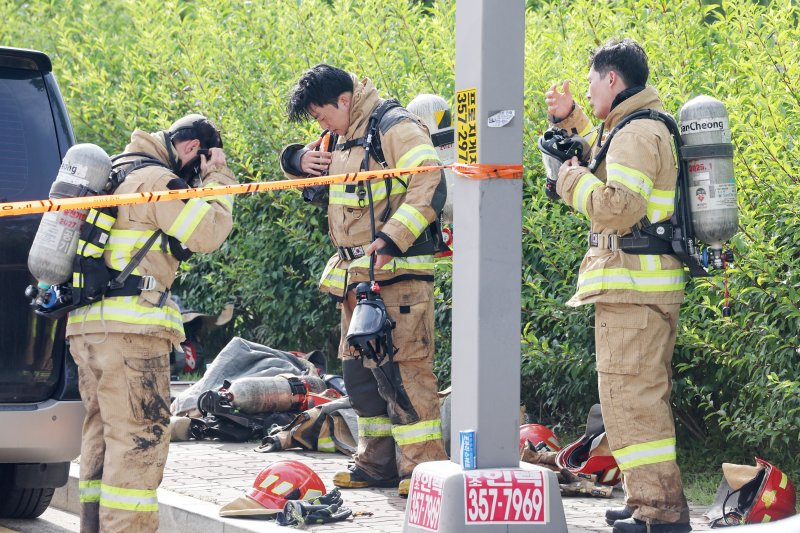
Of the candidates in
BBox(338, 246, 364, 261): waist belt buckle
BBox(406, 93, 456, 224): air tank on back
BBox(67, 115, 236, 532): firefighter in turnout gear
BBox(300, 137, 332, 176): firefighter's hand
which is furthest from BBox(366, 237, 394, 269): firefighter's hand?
BBox(67, 115, 236, 532): firefighter in turnout gear

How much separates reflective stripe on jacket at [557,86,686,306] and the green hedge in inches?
25.8

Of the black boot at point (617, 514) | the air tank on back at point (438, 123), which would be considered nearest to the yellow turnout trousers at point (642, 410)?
the black boot at point (617, 514)

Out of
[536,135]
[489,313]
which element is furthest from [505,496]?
[536,135]

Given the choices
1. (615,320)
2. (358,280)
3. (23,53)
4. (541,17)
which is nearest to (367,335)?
(358,280)

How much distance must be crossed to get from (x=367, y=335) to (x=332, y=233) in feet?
2.67

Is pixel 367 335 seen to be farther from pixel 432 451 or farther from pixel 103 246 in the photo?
pixel 103 246

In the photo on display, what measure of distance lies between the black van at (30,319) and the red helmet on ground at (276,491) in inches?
31.8

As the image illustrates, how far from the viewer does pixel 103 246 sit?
210 inches

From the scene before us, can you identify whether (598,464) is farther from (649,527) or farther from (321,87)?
(321,87)

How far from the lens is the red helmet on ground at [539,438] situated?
681 centimetres

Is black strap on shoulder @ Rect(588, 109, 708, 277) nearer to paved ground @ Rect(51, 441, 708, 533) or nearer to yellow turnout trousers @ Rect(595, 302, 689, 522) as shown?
yellow turnout trousers @ Rect(595, 302, 689, 522)

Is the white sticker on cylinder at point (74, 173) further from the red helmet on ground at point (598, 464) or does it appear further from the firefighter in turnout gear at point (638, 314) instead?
the red helmet on ground at point (598, 464)

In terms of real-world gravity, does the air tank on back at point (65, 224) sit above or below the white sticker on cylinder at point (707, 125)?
below

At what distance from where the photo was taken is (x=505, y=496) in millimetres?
4855
